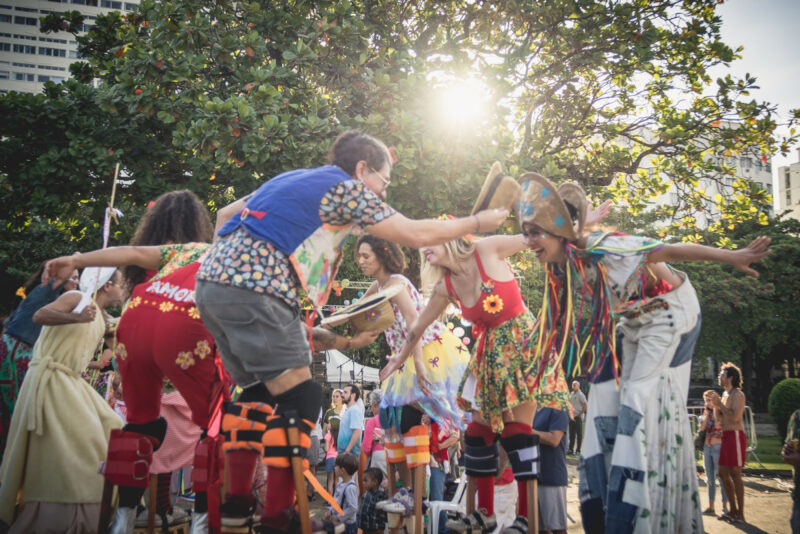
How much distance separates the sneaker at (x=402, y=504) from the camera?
430 centimetres

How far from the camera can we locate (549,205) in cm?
314

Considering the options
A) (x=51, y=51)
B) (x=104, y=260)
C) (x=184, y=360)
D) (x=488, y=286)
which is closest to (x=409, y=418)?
(x=488, y=286)

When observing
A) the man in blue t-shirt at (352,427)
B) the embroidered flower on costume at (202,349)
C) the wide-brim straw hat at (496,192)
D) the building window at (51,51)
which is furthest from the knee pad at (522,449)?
the building window at (51,51)

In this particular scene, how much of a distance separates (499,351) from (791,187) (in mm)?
44399

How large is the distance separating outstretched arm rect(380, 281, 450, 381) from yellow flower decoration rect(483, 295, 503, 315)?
0.28 m

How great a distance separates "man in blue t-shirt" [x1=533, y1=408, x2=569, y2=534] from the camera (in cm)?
424

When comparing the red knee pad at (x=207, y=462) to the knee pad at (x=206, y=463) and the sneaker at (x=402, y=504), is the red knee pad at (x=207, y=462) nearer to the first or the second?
the knee pad at (x=206, y=463)

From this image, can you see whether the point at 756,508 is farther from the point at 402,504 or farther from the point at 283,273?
the point at 283,273

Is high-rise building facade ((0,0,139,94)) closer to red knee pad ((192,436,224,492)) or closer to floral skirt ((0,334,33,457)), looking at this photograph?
floral skirt ((0,334,33,457))

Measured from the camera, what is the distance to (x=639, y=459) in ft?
9.16

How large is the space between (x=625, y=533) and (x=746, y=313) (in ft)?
99.5

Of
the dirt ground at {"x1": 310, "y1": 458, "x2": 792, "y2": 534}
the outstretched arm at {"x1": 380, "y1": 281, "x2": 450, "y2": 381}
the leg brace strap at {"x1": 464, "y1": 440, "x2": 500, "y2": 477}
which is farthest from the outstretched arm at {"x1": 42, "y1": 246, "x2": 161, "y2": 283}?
the dirt ground at {"x1": 310, "y1": 458, "x2": 792, "y2": 534}

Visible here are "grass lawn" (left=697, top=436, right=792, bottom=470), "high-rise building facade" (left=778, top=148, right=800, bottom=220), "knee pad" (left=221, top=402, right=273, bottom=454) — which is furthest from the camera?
"high-rise building facade" (left=778, top=148, right=800, bottom=220)

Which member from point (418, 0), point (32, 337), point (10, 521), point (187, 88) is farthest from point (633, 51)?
point (10, 521)
